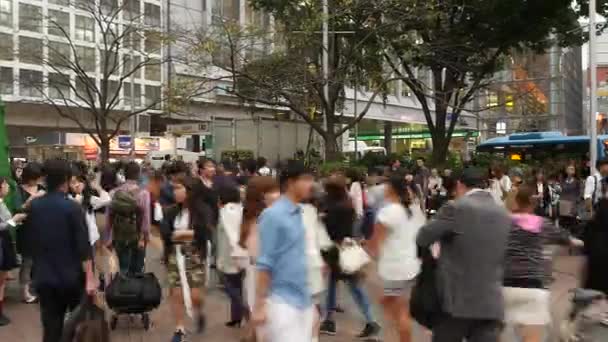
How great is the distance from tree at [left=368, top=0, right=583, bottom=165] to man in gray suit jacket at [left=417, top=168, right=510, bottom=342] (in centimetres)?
1615

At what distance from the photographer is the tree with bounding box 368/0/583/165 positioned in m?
20.8

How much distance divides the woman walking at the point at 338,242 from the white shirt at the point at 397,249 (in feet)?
3.15

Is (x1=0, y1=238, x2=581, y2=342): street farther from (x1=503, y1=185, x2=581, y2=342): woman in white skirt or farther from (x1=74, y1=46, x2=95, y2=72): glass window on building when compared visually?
(x1=74, y1=46, x2=95, y2=72): glass window on building

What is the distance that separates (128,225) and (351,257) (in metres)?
2.26

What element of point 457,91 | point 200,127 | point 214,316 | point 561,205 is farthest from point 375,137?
point 214,316

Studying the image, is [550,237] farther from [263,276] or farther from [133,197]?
[133,197]

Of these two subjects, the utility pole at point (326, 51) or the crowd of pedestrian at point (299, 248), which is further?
the utility pole at point (326, 51)

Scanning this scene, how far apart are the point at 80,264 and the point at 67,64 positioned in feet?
81.6

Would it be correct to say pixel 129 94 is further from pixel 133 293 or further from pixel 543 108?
pixel 133 293

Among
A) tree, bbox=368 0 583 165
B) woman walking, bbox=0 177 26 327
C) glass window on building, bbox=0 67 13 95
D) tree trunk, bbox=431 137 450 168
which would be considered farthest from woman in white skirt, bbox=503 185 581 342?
glass window on building, bbox=0 67 13 95

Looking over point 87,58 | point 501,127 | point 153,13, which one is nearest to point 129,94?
point 87,58

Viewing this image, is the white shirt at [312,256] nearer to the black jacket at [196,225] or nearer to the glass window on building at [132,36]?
the black jacket at [196,225]

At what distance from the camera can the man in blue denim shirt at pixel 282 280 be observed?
13.1 ft

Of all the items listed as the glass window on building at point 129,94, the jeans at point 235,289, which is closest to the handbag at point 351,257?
the jeans at point 235,289
